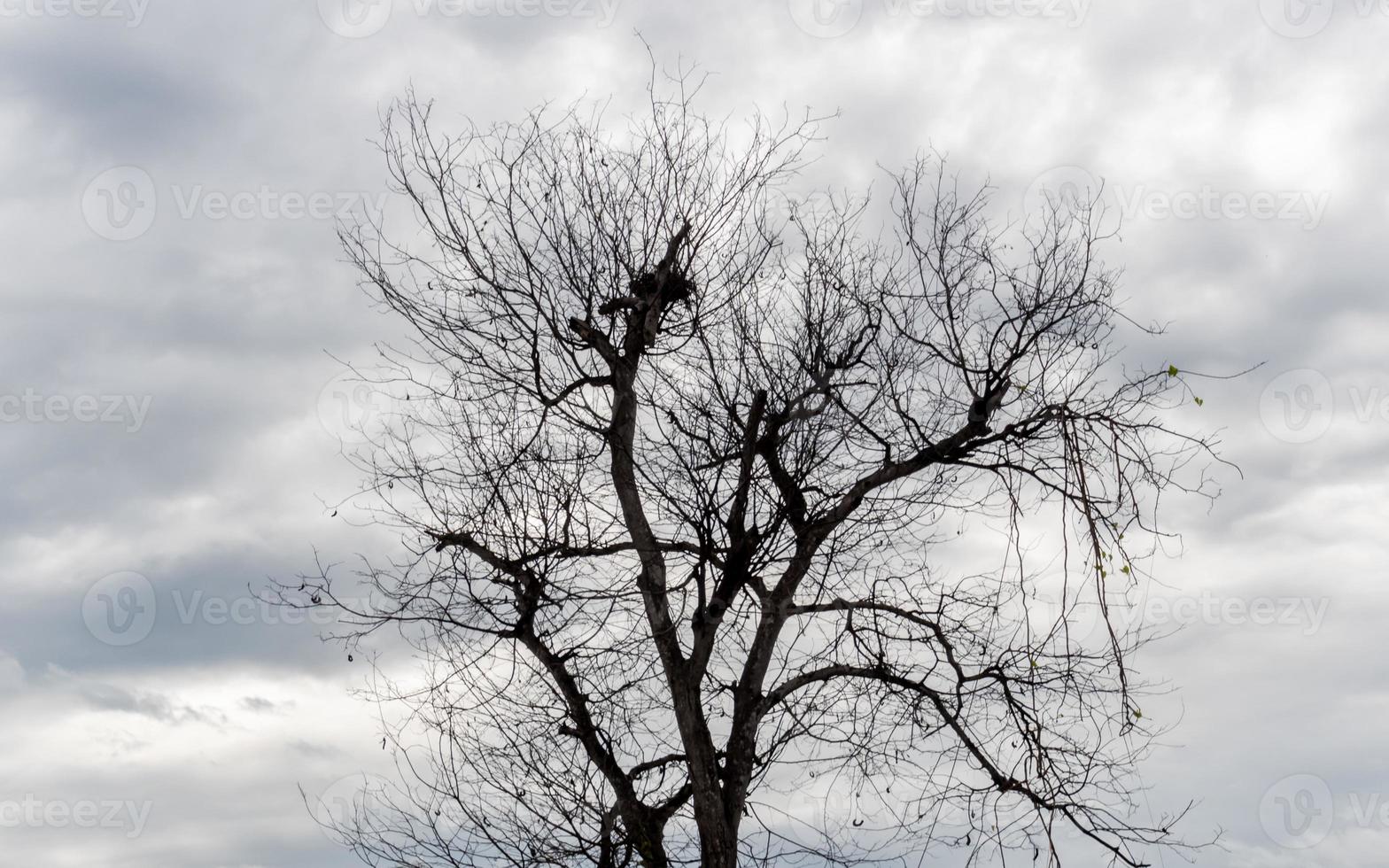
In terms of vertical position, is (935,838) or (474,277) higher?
(474,277)

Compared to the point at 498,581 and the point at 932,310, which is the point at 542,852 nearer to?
the point at 498,581

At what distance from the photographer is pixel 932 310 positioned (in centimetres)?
720

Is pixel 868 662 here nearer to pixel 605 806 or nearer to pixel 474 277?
pixel 605 806

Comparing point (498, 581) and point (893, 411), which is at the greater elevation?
point (893, 411)

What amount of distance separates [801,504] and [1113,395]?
2.11m

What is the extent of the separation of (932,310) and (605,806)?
3833 mm

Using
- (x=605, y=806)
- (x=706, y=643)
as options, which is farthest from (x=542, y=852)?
(x=706, y=643)

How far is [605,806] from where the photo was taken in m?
7.10

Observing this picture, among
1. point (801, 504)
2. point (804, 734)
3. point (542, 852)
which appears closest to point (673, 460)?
point (801, 504)

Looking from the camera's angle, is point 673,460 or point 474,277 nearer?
point 673,460

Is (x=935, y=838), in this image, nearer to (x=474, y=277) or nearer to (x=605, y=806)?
(x=605, y=806)

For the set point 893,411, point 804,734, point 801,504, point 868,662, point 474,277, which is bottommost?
point 804,734

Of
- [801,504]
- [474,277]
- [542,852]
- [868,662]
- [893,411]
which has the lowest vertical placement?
[542,852]

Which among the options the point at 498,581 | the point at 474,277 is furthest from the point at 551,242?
the point at 498,581
